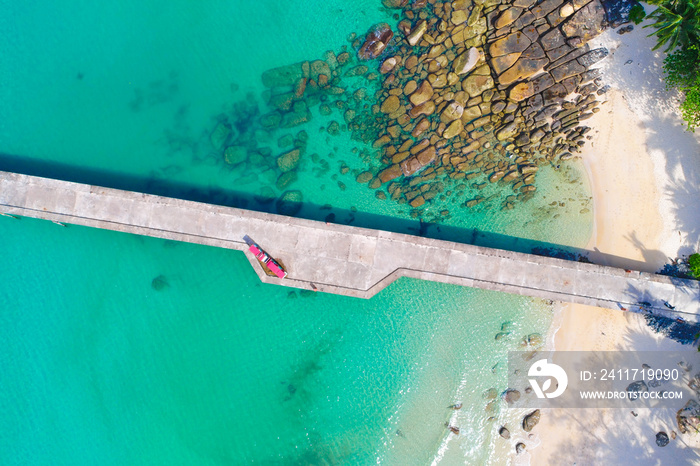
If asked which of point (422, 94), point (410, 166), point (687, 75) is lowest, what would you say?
point (687, 75)

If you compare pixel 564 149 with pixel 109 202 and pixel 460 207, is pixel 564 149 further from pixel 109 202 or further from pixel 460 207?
pixel 109 202

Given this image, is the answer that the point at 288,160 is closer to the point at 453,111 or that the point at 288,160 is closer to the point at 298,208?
the point at 298,208

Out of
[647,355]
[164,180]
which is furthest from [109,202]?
[647,355]

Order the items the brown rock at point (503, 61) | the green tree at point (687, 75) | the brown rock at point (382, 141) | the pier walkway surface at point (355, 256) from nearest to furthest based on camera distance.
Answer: the green tree at point (687, 75) < the pier walkway surface at point (355, 256) < the brown rock at point (503, 61) < the brown rock at point (382, 141)

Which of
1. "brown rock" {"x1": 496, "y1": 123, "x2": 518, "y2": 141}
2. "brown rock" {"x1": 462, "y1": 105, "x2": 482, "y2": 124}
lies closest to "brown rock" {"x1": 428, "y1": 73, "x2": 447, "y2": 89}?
"brown rock" {"x1": 462, "y1": 105, "x2": 482, "y2": 124}

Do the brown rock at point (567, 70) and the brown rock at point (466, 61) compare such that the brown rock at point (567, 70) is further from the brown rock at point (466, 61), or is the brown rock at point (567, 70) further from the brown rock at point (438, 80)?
the brown rock at point (438, 80)

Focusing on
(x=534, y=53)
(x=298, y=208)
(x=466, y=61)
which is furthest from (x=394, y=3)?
(x=298, y=208)

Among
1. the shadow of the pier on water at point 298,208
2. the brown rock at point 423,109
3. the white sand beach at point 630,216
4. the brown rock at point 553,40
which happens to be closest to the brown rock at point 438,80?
the brown rock at point 423,109
